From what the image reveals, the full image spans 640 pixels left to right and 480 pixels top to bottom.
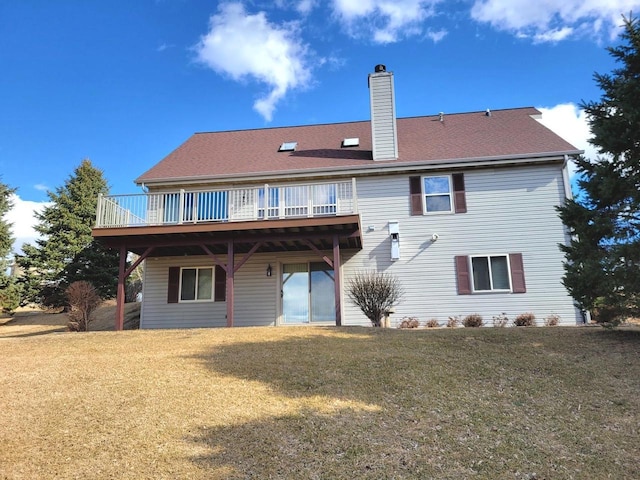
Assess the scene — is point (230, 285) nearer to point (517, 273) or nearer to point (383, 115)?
point (383, 115)

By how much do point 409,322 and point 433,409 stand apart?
7461mm

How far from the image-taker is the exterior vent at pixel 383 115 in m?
14.3

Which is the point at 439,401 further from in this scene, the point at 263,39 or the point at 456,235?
the point at 263,39

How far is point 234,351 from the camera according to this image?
8.16m

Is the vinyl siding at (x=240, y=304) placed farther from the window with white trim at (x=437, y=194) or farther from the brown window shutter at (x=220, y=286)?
the window with white trim at (x=437, y=194)

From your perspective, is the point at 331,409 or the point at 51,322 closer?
the point at 331,409

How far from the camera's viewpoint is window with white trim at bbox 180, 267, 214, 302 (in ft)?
46.8

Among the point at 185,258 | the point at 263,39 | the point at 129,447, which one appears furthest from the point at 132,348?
the point at 263,39

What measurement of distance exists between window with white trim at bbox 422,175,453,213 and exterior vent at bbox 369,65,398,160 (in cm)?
144

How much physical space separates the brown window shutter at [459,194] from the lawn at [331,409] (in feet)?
18.3

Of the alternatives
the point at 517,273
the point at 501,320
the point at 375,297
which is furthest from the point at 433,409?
the point at 517,273

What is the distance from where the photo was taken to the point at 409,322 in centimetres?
1284

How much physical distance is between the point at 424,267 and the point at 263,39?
377 inches

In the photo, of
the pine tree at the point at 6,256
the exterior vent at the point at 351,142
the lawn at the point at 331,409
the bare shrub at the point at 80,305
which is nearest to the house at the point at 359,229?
the exterior vent at the point at 351,142
